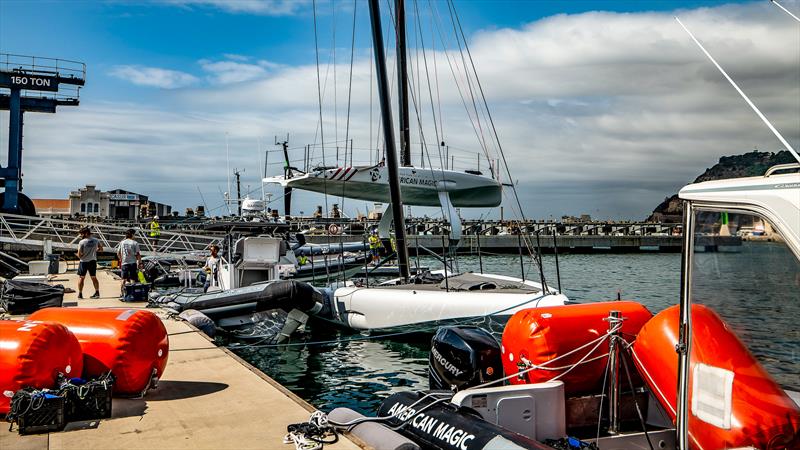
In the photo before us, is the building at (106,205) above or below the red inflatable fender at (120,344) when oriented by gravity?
above

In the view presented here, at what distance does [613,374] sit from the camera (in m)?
5.93

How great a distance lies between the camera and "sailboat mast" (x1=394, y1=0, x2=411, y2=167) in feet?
64.2

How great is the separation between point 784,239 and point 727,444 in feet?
4.70

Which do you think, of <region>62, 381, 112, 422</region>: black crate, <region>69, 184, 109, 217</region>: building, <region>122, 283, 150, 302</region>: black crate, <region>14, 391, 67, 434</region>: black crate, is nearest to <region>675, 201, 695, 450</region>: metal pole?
<region>62, 381, 112, 422</region>: black crate

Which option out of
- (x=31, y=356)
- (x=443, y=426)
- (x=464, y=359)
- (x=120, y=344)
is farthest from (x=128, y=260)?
(x=443, y=426)

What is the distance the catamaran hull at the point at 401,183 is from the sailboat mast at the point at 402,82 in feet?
2.43

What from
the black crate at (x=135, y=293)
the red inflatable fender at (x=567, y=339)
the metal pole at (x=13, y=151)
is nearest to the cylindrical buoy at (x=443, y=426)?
the red inflatable fender at (x=567, y=339)

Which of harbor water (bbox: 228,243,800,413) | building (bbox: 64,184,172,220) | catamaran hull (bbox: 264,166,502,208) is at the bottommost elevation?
harbor water (bbox: 228,243,800,413)

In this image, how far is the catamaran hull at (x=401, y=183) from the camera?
2030cm

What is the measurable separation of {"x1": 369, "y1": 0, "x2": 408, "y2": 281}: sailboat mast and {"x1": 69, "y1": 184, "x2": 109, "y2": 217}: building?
79367 mm

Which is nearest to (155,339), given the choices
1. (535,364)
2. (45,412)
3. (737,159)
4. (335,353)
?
(45,412)

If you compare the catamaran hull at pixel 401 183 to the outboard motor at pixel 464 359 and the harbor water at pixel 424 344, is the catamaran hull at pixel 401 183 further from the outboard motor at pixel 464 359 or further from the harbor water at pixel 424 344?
the outboard motor at pixel 464 359

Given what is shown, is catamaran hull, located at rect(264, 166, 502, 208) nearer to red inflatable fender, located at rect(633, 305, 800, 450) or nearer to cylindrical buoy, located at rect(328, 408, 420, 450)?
cylindrical buoy, located at rect(328, 408, 420, 450)

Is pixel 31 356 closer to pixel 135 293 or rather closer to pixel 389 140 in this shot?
pixel 389 140
